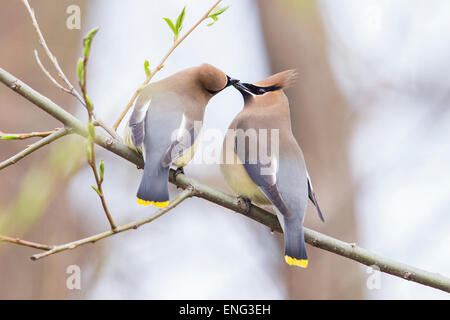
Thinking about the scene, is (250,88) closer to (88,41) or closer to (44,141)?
(44,141)

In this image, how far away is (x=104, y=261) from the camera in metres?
6.09

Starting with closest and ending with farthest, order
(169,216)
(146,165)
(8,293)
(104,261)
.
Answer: (146,165) → (8,293) → (104,261) → (169,216)

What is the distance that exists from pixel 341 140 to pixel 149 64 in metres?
4.33

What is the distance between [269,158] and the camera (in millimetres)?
3260

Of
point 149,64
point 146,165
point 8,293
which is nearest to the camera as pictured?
point 149,64

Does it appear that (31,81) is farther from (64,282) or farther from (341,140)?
(341,140)

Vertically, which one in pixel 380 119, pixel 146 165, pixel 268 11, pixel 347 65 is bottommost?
pixel 146 165

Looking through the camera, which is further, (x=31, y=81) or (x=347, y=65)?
(x=347, y=65)

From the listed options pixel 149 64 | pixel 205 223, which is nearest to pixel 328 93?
pixel 205 223

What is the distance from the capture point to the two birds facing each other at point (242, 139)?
3.06 meters

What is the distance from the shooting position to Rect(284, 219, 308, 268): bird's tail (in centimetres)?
296

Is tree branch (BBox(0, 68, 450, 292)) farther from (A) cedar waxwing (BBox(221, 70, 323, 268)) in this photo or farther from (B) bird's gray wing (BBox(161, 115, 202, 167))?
(A) cedar waxwing (BBox(221, 70, 323, 268))

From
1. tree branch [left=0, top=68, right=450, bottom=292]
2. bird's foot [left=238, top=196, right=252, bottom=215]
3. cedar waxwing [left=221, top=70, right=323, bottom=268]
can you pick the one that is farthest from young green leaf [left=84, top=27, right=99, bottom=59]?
cedar waxwing [left=221, top=70, right=323, bottom=268]

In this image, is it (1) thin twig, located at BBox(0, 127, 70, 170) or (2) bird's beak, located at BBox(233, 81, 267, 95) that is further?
(2) bird's beak, located at BBox(233, 81, 267, 95)
